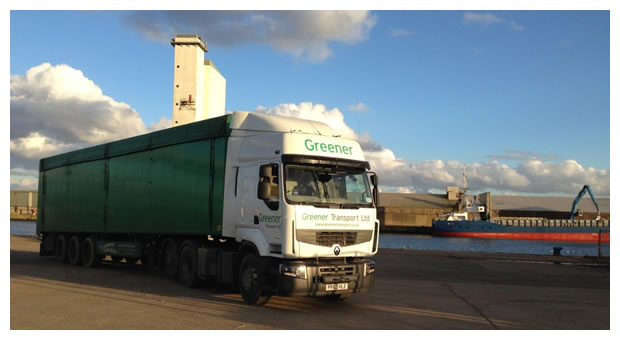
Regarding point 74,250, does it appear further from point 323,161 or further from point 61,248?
point 323,161

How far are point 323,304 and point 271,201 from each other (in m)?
2.55

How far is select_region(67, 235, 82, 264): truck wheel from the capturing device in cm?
1806

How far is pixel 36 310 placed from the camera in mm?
9195

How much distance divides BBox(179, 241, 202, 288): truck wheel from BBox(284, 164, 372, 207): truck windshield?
392 centimetres

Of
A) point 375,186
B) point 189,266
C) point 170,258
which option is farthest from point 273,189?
point 170,258

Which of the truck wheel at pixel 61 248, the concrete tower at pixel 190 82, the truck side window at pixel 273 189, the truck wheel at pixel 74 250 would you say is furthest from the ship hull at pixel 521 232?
the truck side window at pixel 273 189

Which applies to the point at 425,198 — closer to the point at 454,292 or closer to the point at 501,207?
the point at 501,207

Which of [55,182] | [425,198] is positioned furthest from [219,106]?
[425,198]

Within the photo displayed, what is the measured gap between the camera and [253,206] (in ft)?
33.2

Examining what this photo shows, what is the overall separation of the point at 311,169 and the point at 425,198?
9634cm

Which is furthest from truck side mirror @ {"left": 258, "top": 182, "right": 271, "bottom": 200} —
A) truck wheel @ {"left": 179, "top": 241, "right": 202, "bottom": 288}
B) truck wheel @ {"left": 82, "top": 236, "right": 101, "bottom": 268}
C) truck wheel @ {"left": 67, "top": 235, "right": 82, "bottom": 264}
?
truck wheel @ {"left": 67, "top": 235, "right": 82, "bottom": 264}

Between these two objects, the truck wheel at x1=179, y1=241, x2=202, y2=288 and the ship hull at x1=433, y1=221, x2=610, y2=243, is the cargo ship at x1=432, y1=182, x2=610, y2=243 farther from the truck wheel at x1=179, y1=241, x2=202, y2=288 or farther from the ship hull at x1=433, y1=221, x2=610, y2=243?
the truck wheel at x1=179, y1=241, x2=202, y2=288

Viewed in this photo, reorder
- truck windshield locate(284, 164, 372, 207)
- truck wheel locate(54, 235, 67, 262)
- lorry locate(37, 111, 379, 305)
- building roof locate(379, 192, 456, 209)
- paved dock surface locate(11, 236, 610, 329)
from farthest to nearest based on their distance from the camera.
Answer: building roof locate(379, 192, 456, 209)
truck wheel locate(54, 235, 67, 262)
truck windshield locate(284, 164, 372, 207)
lorry locate(37, 111, 379, 305)
paved dock surface locate(11, 236, 610, 329)

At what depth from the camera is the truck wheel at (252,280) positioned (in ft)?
32.1
